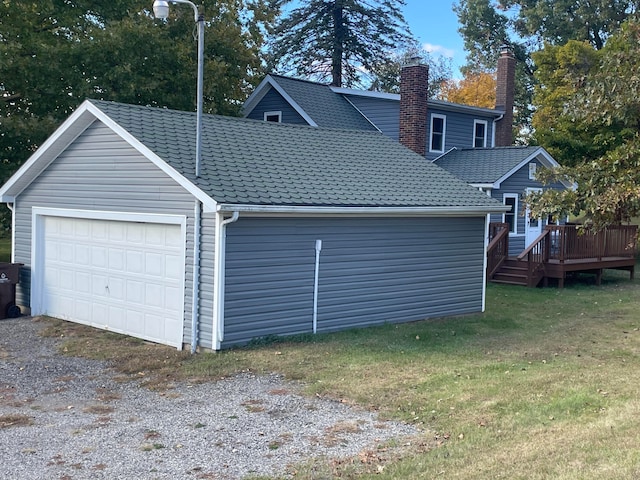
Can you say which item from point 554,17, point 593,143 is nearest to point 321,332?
point 593,143

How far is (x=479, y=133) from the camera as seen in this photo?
2623cm

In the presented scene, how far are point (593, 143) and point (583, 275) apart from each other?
248 inches

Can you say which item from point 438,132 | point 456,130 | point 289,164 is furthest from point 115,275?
point 456,130

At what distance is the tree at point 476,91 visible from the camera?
40625 mm

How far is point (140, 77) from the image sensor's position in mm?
19828

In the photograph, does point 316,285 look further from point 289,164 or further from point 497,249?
point 497,249

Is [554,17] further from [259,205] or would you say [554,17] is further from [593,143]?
[259,205]

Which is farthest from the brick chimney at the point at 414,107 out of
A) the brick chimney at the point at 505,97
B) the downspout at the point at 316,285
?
the downspout at the point at 316,285

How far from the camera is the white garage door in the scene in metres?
10.5

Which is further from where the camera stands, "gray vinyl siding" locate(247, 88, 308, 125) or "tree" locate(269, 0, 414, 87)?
"tree" locate(269, 0, 414, 87)

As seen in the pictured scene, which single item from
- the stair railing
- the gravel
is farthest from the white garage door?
the stair railing

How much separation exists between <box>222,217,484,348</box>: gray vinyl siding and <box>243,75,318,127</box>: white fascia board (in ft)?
32.4

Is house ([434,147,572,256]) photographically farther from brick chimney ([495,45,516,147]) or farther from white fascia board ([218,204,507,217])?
white fascia board ([218,204,507,217])

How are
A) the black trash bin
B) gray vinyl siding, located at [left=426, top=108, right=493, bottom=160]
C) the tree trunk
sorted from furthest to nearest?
the tree trunk
gray vinyl siding, located at [left=426, top=108, right=493, bottom=160]
the black trash bin
